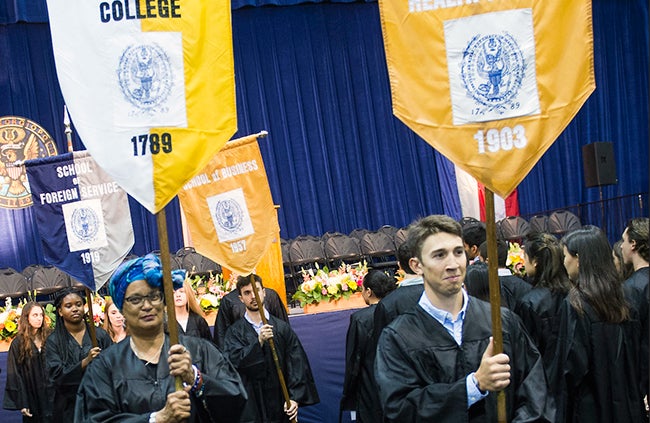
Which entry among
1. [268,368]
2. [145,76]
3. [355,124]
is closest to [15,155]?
[355,124]

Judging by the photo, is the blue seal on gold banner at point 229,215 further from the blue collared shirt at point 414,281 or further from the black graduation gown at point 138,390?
the black graduation gown at point 138,390

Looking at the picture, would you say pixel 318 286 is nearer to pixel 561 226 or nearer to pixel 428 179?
pixel 561 226

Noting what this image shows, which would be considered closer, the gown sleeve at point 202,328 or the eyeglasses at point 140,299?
the eyeglasses at point 140,299

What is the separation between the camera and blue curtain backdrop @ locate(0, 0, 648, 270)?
1956 centimetres

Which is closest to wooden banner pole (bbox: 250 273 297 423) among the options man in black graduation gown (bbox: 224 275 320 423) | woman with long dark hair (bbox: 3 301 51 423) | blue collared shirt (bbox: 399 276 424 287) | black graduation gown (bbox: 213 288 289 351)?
man in black graduation gown (bbox: 224 275 320 423)

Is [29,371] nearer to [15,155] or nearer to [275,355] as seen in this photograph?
[275,355]

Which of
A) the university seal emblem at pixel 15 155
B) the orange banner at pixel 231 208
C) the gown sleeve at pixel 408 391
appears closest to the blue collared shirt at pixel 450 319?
the gown sleeve at pixel 408 391

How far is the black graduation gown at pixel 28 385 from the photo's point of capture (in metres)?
7.70

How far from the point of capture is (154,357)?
3.73 metres

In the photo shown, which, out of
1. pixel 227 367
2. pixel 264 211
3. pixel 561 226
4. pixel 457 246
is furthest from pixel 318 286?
pixel 561 226

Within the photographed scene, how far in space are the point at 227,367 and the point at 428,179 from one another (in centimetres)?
1653

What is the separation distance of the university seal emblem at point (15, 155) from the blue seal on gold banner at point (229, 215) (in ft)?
39.6

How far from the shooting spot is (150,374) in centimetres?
369

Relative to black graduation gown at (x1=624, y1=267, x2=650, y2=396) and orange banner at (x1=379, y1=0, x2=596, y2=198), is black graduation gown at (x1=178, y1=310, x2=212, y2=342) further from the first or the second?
orange banner at (x1=379, y1=0, x2=596, y2=198)
